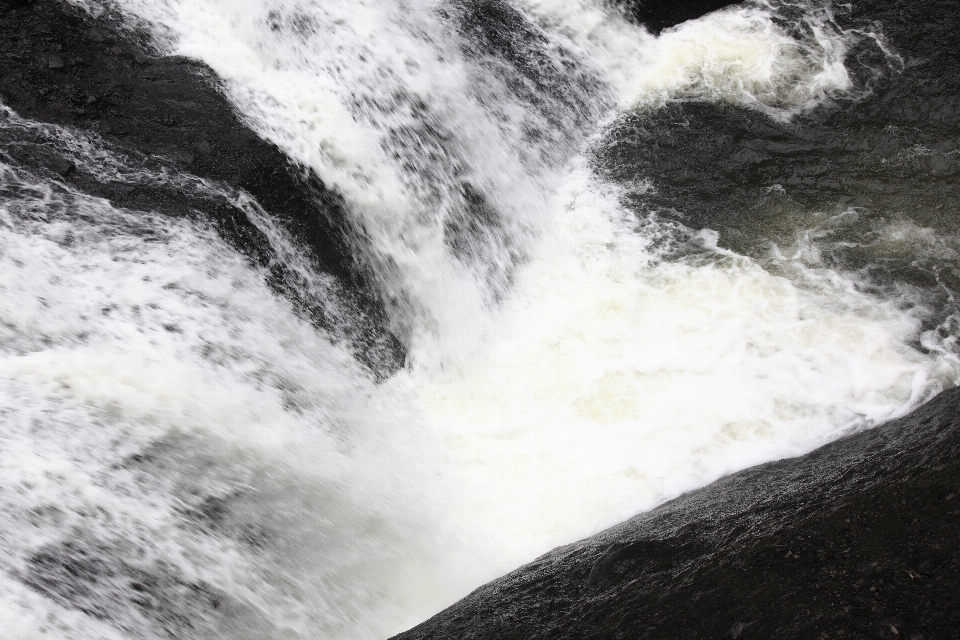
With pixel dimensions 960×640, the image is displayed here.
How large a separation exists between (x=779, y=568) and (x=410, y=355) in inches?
135

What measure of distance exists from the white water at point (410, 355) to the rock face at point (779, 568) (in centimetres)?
80

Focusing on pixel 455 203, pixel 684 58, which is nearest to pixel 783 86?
pixel 684 58

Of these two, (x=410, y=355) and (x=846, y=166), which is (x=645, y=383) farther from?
(x=846, y=166)

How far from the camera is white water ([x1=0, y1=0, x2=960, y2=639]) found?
4.24 meters

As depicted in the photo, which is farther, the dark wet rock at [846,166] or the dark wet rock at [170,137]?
the dark wet rock at [846,166]

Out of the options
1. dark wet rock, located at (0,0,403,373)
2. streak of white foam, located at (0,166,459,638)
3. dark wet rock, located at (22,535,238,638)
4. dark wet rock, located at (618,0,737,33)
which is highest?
dark wet rock, located at (618,0,737,33)

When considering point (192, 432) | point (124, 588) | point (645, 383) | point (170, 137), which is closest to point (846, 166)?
point (645, 383)

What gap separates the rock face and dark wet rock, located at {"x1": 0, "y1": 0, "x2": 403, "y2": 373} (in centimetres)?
241

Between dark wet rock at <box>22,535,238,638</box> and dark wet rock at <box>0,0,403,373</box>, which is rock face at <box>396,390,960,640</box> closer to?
dark wet rock at <box>22,535,238,638</box>

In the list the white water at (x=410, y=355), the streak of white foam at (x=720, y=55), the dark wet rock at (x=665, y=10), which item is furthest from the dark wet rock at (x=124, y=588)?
the dark wet rock at (x=665, y=10)

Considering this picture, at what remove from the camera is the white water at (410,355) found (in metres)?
4.24

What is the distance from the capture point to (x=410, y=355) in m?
6.18

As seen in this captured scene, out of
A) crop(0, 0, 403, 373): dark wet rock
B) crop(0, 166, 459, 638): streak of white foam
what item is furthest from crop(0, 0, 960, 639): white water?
crop(0, 0, 403, 373): dark wet rock

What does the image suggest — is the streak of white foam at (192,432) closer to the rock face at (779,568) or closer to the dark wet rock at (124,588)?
the dark wet rock at (124,588)
